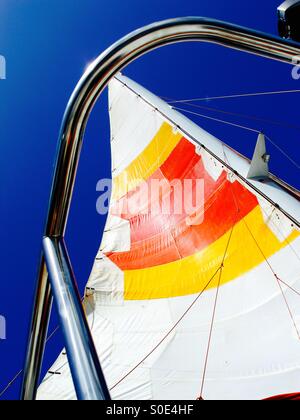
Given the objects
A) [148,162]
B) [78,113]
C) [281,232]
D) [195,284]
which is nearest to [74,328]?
[78,113]

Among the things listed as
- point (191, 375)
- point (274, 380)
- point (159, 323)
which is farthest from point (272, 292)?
point (159, 323)

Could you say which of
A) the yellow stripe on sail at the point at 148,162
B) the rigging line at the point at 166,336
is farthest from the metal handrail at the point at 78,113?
the yellow stripe on sail at the point at 148,162

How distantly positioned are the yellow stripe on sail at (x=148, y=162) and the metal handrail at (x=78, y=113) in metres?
4.28

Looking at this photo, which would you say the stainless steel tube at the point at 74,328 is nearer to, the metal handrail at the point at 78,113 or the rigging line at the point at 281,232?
the metal handrail at the point at 78,113

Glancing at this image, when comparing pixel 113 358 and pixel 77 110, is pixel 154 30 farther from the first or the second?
pixel 113 358

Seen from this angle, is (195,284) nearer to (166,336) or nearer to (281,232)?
(166,336)

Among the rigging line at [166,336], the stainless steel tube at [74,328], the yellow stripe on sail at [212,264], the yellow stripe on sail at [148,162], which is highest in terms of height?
the yellow stripe on sail at [148,162]

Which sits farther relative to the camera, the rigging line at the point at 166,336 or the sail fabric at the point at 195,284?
the rigging line at the point at 166,336

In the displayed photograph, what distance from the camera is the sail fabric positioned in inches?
90.7

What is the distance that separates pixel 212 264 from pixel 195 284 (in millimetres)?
244

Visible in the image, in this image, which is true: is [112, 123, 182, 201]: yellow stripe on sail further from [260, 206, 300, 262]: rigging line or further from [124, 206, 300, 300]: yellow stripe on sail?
[260, 206, 300, 262]: rigging line

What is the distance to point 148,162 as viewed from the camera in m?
5.52

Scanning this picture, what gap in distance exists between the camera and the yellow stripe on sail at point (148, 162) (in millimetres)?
5180
